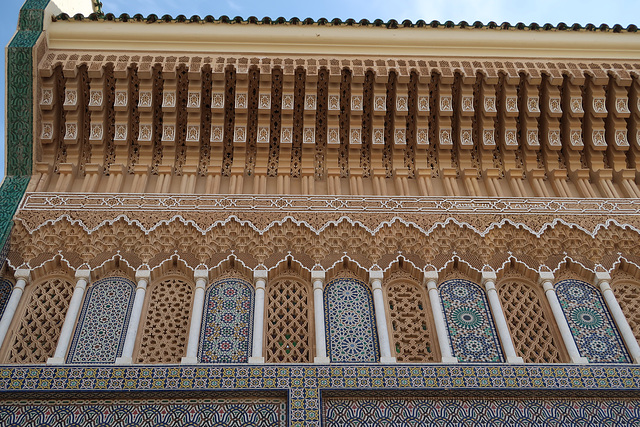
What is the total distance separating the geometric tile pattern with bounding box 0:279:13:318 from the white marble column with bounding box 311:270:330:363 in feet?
4.99

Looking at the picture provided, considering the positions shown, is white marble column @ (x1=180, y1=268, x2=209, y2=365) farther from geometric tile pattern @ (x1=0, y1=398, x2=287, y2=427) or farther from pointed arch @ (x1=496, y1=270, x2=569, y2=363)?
pointed arch @ (x1=496, y1=270, x2=569, y2=363)

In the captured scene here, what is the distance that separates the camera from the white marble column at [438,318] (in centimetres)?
308

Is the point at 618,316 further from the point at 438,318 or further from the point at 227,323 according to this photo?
the point at 227,323

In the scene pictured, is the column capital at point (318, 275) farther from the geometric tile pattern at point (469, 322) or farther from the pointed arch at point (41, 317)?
the pointed arch at point (41, 317)

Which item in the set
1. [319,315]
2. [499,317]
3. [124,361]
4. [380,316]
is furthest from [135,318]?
[499,317]

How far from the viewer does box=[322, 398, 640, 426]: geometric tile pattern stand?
2.86 metres

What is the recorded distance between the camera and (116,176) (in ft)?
12.9

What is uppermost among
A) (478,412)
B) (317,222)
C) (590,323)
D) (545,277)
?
(317,222)

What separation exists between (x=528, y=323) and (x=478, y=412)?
0.65 m

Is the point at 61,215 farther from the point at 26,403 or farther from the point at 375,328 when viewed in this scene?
the point at 375,328

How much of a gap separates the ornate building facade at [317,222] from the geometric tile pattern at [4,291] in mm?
17

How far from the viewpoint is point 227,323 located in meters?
3.25

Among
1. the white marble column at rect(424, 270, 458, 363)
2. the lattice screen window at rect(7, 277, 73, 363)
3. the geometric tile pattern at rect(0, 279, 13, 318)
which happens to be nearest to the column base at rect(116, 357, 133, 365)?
the lattice screen window at rect(7, 277, 73, 363)

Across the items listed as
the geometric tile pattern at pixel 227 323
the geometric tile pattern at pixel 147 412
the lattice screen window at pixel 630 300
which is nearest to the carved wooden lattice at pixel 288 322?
the geometric tile pattern at pixel 227 323
